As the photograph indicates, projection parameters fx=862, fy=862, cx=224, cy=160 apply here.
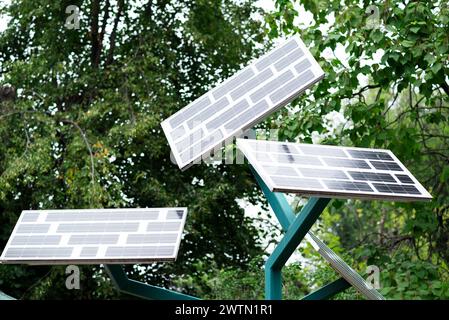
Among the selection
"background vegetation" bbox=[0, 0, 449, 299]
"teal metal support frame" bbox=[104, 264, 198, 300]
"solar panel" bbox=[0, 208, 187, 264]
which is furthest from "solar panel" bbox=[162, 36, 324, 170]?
"background vegetation" bbox=[0, 0, 449, 299]

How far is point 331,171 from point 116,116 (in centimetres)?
910

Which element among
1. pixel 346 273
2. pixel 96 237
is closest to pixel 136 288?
pixel 96 237

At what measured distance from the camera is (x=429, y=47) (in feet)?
31.2

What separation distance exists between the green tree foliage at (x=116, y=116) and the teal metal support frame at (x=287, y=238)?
6.13 metres

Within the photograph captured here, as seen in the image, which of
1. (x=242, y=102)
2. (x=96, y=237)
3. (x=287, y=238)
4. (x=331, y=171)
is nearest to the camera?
(x=331, y=171)

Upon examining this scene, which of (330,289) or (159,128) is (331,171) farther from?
(159,128)

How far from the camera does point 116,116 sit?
1516 cm

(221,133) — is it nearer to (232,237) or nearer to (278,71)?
(278,71)

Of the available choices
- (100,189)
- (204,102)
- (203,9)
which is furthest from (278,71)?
(203,9)

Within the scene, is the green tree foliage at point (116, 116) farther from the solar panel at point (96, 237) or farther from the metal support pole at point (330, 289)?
the metal support pole at point (330, 289)

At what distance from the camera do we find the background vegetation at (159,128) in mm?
11422

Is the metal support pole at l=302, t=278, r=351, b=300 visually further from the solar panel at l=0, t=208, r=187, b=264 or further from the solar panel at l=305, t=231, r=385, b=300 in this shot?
the solar panel at l=0, t=208, r=187, b=264

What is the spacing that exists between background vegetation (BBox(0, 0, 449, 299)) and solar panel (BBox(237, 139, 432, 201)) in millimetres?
3427
